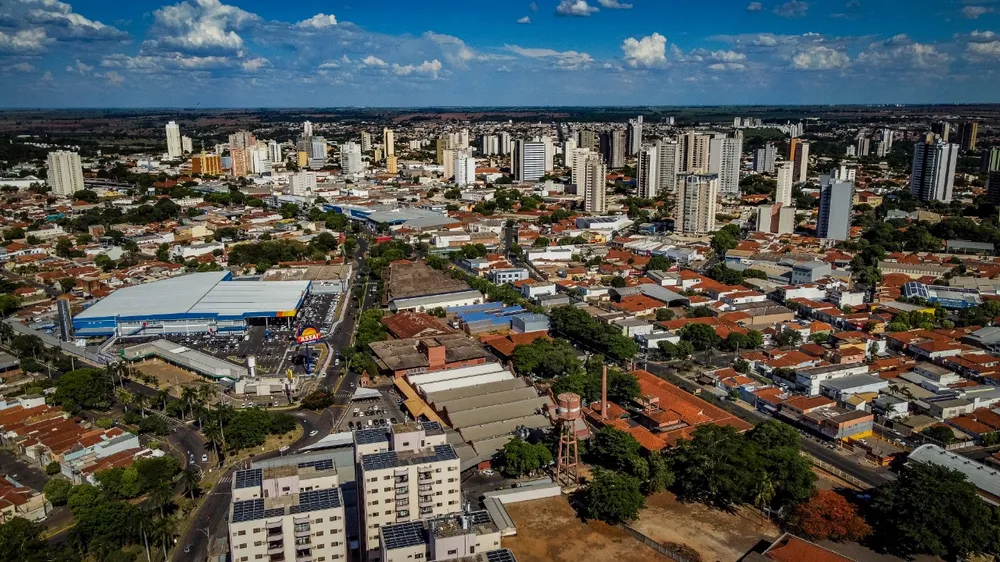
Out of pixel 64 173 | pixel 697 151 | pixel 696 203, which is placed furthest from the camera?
pixel 697 151

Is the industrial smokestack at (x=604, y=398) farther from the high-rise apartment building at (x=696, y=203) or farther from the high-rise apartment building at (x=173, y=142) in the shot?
the high-rise apartment building at (x=173, y=142)

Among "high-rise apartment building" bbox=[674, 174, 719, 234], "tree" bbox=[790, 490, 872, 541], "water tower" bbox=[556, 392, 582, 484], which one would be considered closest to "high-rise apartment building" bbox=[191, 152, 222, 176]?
"high-rise apartment building" bbox=[674, 174, 719, 234]

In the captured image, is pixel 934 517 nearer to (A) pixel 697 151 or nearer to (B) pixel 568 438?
(B) pixel 568 438

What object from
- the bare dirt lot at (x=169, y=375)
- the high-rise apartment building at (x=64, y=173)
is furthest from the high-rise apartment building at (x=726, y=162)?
the high-rise apartment building at (x=64, y=173)

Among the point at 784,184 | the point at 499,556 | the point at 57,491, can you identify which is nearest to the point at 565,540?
the point at 499,556

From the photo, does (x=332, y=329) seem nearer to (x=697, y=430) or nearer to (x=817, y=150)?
(x=697, y=430)

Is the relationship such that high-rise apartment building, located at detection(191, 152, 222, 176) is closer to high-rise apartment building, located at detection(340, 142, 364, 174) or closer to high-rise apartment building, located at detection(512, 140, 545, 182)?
high-rise apartment building, located at detection(340, 142, 364, 174)
